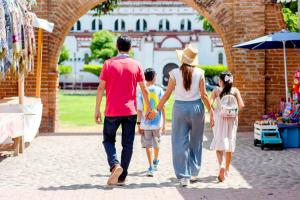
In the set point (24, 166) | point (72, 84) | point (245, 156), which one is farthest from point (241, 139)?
point (72, 84)

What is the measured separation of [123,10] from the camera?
72.6m

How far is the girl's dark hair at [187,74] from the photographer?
7.91m

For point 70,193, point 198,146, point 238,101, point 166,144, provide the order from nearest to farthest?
point 70,193 < point 198,146 < point 238,101 < point 166,144

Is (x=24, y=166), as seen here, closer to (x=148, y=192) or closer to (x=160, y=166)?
(x=160, y=166)

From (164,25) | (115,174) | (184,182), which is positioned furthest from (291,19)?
(164,25)

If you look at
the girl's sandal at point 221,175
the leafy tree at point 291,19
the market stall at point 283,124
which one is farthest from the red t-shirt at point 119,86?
the leafy tree at point 291,19

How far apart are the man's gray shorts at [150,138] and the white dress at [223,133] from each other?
2.53 feet

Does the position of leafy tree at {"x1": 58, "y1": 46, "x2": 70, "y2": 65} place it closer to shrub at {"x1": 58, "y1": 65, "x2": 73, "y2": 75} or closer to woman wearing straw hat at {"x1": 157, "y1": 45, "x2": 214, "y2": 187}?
shrub at {"x1": 58, "y1": 65, "x2": 73, "y2": 75}

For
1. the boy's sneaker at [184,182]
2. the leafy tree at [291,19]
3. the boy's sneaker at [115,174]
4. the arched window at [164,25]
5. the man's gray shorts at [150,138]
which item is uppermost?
the arched window at [164,25]

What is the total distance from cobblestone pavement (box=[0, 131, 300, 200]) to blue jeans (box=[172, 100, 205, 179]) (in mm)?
279

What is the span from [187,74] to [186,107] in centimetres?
41

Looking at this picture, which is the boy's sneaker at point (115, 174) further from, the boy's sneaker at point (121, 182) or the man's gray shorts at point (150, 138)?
the man's gray shorts at point (150, 138)

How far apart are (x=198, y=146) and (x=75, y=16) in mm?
7731

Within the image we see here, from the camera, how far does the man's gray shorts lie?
8.84m
